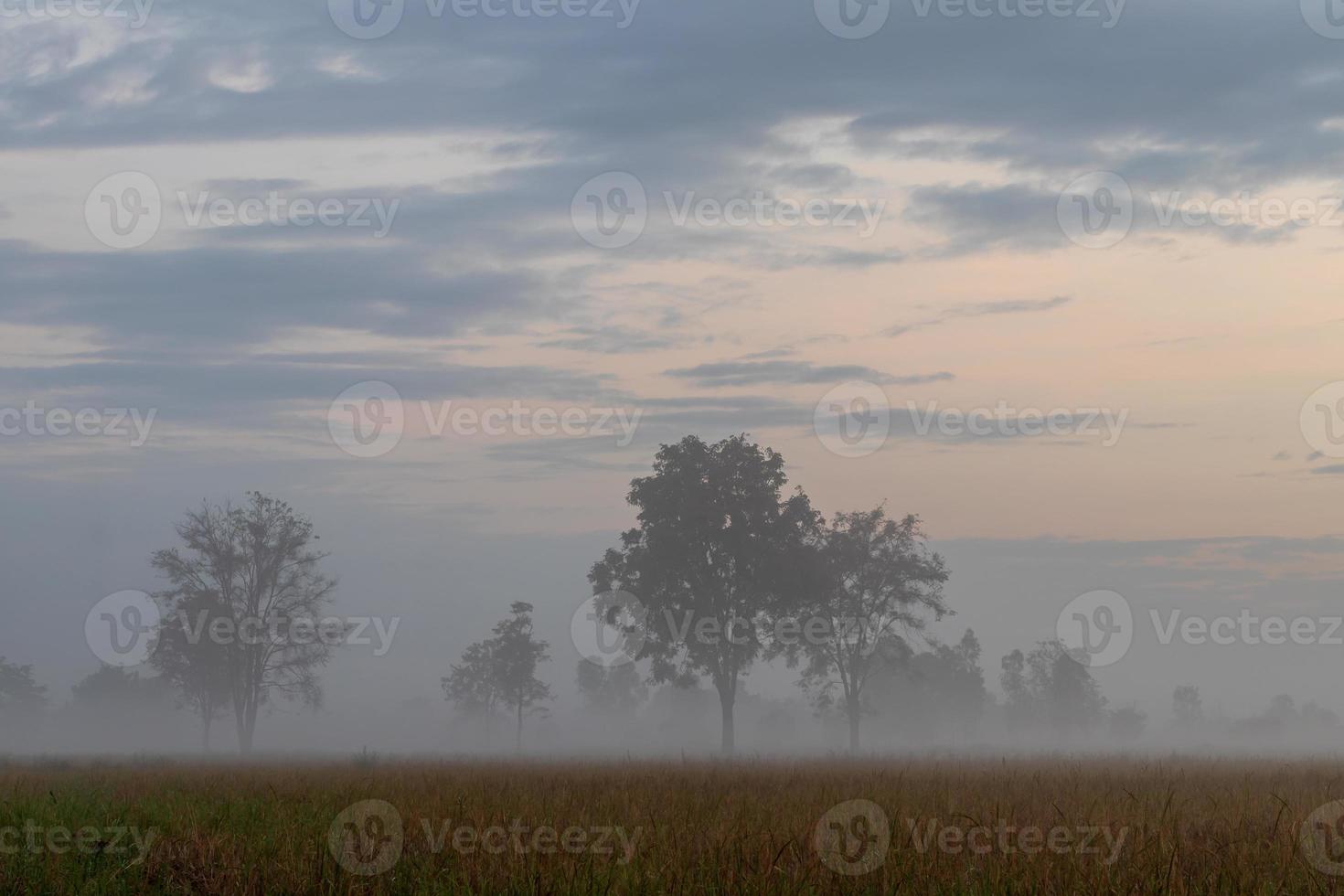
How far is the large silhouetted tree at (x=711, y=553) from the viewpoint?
166ft

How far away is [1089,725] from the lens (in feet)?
417

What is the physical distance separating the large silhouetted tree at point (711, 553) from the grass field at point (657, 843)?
128ft

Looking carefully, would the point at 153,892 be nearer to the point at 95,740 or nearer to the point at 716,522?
the point at 716,522

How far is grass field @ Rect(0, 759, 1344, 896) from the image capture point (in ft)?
20.1

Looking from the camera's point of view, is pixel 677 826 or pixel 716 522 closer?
pixel 677 826

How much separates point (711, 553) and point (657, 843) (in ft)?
145

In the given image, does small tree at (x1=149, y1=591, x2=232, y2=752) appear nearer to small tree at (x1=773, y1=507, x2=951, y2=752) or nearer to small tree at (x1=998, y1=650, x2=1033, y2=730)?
small tree at (x1=773, y1=507, x2=951, y2=752)

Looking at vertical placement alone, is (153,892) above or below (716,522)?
below

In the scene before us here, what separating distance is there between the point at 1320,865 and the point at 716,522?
1736 inches

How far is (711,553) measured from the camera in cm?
5134

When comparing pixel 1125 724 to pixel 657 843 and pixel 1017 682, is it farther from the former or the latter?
pixel 657 843

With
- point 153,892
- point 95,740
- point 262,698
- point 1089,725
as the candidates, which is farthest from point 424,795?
point 95,740

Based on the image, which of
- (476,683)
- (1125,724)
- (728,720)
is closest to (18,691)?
(476,683)

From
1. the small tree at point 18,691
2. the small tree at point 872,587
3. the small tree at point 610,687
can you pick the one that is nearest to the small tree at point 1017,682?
the small tree at point 610,687
